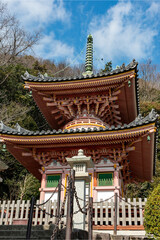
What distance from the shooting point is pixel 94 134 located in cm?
988

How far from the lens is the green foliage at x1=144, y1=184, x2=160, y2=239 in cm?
605

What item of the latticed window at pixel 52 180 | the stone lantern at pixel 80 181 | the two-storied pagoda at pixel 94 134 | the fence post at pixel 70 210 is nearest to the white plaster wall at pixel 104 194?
the two-storied pagoda at pixel 94 134

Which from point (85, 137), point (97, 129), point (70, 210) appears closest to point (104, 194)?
point (85, 137)

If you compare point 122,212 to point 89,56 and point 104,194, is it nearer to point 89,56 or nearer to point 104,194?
point 104,194

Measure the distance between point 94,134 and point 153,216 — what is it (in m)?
4.30

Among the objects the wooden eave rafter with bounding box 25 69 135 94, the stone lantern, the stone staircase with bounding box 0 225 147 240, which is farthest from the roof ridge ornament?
the stone staircase with bounding box 0 225 147 240

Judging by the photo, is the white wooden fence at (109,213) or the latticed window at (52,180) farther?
the latticed window at (52,180)

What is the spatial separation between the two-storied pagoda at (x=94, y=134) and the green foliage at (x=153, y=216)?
133 inches

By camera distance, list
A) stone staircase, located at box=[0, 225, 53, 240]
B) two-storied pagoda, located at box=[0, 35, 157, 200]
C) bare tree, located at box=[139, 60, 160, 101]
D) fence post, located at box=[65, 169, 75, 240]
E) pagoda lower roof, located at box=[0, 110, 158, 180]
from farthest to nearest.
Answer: bare tree, located at box=[139, 60, 160, 101] < two-storied pagoda, located at box=[0, 35, 157, 200] < pagoda lower roof, located at box=[0, 110, 158, 180] < stone staircase, located at box=[0, 225, 53, 240] < fence post, located at box=[65, 169, 75, 240]

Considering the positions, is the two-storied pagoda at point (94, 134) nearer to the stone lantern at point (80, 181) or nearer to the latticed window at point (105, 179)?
the latticed window at point (105, 179)

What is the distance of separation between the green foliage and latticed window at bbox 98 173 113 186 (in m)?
3.86

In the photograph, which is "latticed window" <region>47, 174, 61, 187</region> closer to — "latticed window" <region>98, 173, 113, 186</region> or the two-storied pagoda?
the two-storied pagoda

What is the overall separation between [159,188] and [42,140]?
528 cm

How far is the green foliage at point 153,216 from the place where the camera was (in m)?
6.05
